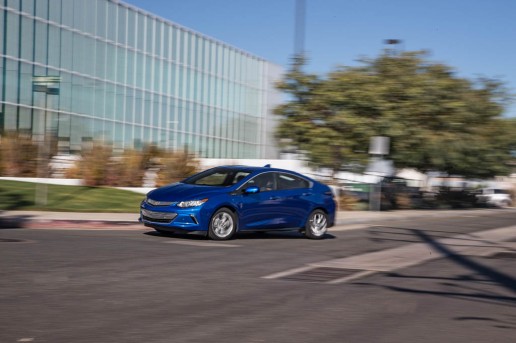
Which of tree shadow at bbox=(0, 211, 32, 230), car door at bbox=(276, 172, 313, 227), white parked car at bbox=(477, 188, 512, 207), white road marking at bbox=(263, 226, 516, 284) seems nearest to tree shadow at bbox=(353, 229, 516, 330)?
white road marking at bbox=(263, 226, 516, 284)

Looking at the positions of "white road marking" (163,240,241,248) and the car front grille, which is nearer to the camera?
"white road marking" (163,240,241,248)

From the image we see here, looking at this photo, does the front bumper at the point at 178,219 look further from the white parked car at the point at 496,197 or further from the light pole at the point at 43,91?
the white parked car at the point at 496,197

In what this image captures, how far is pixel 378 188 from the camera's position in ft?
102

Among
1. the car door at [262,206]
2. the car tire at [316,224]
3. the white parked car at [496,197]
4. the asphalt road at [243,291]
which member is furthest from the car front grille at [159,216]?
the white parked car at [496,197]

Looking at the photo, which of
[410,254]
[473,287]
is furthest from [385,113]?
[473,287]

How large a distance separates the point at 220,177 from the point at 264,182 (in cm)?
93

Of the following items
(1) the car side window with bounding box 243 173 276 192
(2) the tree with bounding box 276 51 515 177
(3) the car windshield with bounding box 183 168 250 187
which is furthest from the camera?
(2) the tree with bounding box 276 51 515 177

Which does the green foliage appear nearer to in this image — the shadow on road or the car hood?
the shadow on road

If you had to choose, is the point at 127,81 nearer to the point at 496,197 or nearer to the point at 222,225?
the point at 496,197

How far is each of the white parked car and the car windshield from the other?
33509 mm

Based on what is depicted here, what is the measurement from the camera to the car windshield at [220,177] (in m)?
15.4

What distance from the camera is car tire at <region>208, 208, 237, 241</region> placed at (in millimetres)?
14656

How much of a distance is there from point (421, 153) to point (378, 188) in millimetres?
3331

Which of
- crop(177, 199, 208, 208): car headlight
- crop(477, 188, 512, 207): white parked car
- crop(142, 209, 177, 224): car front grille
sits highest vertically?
crop(177, 199, 208, 208): car headlight
